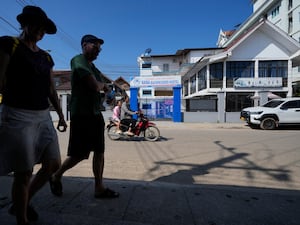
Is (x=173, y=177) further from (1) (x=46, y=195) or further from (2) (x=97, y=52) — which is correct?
(2) (x=97, y=52)

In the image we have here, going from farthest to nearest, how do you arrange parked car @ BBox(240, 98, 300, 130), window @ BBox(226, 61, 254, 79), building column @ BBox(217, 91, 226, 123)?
window @ BBox(226, 61, 254, 79), building column @ BBox(217, 91, 226, 123), parked car @ BBox(240, 98, 300, 130)

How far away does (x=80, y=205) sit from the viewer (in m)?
2.46

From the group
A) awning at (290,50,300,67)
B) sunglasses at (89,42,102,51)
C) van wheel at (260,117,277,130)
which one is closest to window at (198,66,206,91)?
awning at (290,50,300,67)

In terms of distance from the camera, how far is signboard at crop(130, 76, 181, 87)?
16797mm

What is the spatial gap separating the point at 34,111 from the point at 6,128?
0.25 m

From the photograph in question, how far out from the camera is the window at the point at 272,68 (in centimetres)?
2094

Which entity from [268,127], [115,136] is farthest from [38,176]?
[268,127]

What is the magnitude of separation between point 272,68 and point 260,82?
2.03 meters

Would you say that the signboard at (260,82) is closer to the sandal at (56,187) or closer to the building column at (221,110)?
the building column at (221,110)

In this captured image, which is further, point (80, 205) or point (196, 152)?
point (196, 152)

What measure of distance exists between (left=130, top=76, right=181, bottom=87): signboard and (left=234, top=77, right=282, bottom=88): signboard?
7.50m

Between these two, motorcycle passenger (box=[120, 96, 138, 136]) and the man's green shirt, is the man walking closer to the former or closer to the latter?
the man's green shirt

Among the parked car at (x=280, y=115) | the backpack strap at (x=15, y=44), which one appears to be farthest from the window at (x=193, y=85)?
the backpack strap at (x=15, y=44)

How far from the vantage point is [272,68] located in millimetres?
21047
